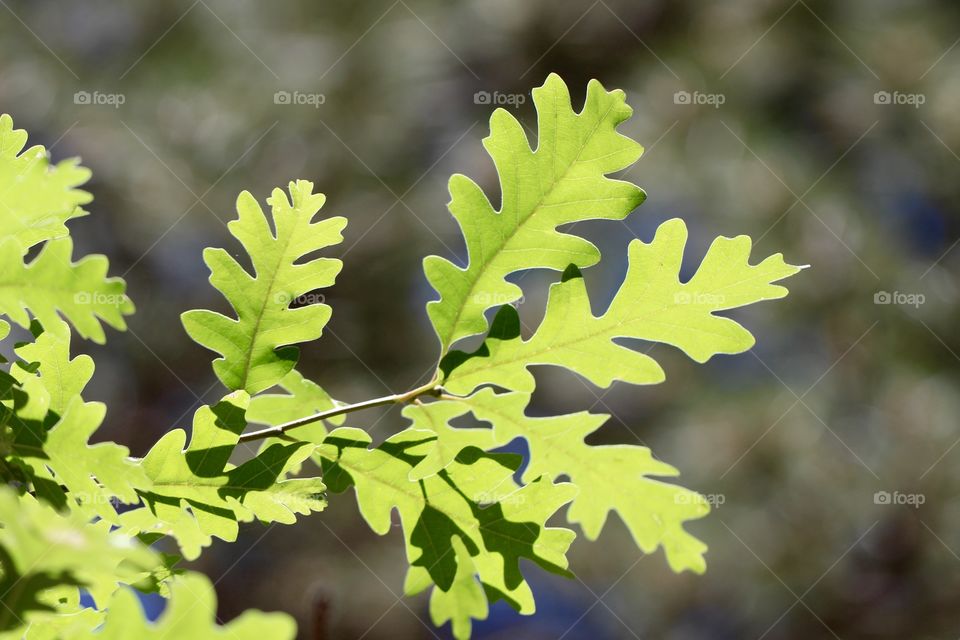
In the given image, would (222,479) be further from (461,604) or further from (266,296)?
(461,604)

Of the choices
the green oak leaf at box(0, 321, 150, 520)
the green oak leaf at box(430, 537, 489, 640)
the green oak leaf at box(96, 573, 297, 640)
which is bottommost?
the green oak leaf at box(430, 537, 489, 640)

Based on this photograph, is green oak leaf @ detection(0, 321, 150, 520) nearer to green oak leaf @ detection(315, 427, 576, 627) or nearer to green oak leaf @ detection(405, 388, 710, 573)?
green oak leaf @ detection(315, 427, 576, 627)

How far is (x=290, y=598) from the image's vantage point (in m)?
5.45

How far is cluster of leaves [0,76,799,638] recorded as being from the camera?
75 cm

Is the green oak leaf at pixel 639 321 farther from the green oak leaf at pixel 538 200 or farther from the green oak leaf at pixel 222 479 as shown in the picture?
the green oak leaf at pixel 222 479

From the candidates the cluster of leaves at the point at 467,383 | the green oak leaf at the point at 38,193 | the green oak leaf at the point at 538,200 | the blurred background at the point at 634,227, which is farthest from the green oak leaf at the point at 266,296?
the blurred background at the point at 634,227

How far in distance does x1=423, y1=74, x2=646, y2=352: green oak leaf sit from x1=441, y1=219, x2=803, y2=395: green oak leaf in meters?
0.03

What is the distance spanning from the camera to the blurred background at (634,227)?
5.42 meters

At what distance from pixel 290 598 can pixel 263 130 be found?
2857 millimetres

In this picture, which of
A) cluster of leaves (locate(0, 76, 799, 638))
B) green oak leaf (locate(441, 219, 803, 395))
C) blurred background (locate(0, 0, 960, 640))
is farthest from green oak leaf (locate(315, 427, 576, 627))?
blurred background (locate(0, 0, 960, 640))

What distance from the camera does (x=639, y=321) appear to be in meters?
0.88

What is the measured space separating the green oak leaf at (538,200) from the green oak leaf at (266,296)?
111 mm

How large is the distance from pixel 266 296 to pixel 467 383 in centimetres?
21

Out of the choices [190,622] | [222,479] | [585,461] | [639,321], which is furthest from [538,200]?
[190,622]
